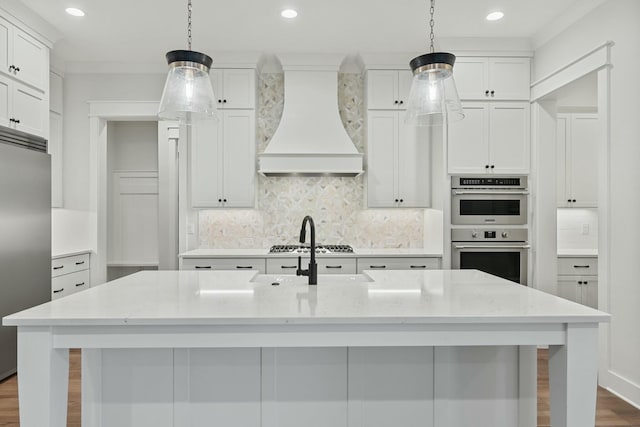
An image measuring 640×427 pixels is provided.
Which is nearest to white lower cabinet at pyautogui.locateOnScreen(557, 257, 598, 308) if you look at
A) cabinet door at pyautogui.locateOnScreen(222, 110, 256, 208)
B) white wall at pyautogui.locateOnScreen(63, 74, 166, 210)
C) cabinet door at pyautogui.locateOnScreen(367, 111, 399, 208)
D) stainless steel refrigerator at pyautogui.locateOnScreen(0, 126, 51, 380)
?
cabinet door at pyautogui.locateOnScreen(367, 111, 399, 208)

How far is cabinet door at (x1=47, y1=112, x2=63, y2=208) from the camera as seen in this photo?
436cm

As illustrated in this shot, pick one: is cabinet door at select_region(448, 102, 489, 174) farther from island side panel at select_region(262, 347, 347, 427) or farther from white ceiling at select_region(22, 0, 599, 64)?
island side panel at select_region(262, 347, 347, 427)

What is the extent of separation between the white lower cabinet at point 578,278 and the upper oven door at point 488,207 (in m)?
0.81

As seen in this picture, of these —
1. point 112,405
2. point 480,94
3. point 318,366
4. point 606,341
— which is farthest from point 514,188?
point 112,405

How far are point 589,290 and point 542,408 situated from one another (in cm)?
206

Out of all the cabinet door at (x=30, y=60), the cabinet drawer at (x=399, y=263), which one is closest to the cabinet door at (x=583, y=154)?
the cabinet drawer at (x=399, y=263)

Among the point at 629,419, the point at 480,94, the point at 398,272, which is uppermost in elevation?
the point at 480,94

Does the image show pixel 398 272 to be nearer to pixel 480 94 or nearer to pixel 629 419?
pixel 629 419

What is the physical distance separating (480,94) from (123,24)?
10.7ft

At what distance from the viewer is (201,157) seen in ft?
14.1

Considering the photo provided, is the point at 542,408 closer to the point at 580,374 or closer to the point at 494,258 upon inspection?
the point at 580,374

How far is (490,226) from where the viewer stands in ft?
13.1

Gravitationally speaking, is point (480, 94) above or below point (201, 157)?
above

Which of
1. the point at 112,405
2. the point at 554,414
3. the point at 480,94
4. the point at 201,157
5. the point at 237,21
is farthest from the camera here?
the point at 201,157
